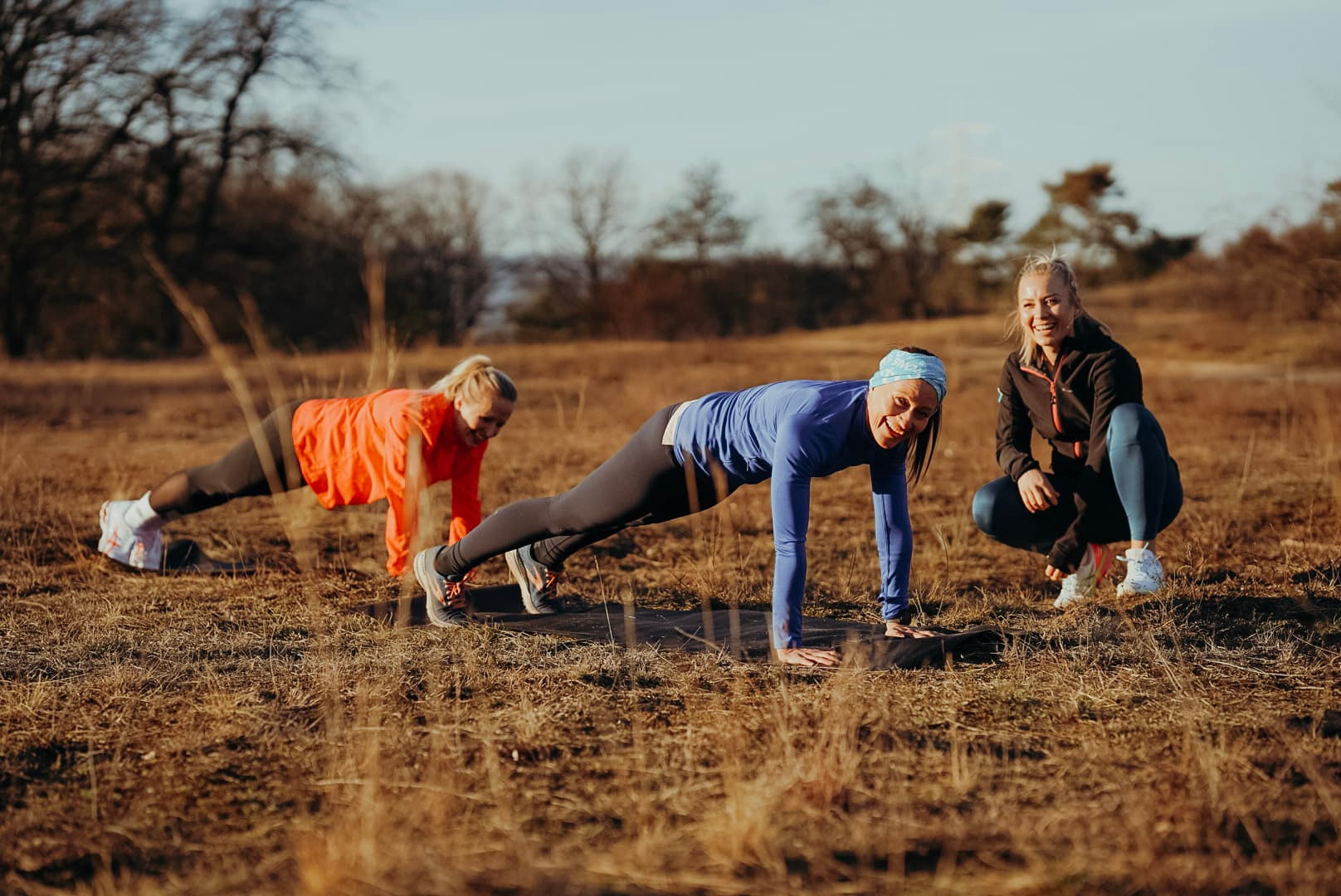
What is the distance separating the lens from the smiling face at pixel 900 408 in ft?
9.93

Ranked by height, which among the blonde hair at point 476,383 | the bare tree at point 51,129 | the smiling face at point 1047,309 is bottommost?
the blonde hair at point 476,383

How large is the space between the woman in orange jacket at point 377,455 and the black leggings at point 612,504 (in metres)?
0.30

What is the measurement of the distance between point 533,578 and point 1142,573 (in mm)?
2146

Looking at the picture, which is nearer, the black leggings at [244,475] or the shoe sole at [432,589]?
the shoe sole at [432,589]

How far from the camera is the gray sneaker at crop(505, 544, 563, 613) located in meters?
4.07

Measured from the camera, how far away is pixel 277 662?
3.34m

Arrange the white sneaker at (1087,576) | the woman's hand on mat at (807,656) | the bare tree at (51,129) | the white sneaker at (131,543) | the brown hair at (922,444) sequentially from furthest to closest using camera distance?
the bare tree at (51,129), the white sneaker at (131,543), the white sneaker at (1087,576), the brown hair at (922,444), the woman's hand on mat at (807,656)

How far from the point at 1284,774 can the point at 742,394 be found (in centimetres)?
172

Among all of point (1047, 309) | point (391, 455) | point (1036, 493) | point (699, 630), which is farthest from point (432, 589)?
point (1047, 309)

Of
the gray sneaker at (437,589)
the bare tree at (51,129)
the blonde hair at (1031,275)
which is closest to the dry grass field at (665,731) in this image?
the gray sneaker at (437,589)

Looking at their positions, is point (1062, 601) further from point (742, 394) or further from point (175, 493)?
point (175, 493)

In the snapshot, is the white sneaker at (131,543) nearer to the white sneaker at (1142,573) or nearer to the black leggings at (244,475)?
the black leggings at (244,475)

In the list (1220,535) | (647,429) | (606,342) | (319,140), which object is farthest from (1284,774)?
(319,140)

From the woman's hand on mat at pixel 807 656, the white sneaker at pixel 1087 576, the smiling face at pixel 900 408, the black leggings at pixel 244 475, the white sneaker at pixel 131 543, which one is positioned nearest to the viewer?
the smiling face at pixel 900 408
